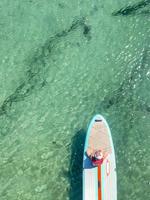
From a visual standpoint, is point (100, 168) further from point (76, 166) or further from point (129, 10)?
point (129, 10)

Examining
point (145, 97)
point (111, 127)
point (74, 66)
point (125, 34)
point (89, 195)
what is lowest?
point (89, 195)

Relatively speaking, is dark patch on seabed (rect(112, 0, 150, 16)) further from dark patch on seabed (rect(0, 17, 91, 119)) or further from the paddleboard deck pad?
the paddleboard deck pad

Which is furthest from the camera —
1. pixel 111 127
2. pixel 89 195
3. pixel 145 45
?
pixel 145 45

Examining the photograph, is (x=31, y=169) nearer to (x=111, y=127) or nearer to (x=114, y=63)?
(x=111, y=127)

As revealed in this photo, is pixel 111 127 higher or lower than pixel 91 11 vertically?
lower

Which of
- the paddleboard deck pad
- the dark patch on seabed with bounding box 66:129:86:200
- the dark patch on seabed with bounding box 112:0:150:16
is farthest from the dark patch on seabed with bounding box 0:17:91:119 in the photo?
the paddleboard deck pad

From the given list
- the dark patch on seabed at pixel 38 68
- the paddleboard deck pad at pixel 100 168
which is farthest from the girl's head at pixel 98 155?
the dark patch on seabed at pixel 38 68

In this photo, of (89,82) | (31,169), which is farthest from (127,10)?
(31,169)

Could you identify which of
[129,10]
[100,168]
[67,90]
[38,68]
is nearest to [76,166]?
[100,168]
